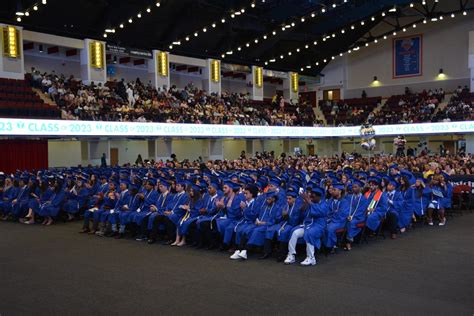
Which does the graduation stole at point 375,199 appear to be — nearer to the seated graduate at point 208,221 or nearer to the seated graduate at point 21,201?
the seated graduate at point 208,221

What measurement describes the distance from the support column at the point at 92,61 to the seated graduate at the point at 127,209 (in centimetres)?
1827

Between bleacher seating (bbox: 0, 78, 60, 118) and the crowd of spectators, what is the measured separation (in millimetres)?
892

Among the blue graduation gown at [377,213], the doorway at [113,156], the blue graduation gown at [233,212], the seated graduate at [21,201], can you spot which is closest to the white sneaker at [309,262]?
the blue graduation gown at [233,212]

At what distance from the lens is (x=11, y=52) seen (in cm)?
2427

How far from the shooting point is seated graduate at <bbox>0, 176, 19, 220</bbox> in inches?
575

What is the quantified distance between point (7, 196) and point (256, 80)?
88.5 ft

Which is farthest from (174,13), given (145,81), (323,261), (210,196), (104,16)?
(323,261)

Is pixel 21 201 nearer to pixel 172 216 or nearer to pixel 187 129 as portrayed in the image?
pixel 172 216

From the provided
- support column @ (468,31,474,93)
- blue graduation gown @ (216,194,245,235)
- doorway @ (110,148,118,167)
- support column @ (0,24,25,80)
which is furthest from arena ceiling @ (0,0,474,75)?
blue graduation gown @ (216,194,245,235)

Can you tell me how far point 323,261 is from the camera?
8.55 metres

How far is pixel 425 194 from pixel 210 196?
17.9ft

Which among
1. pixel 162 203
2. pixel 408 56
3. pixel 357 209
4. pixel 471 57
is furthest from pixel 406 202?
pixel 408 56

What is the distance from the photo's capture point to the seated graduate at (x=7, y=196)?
14.6 meters

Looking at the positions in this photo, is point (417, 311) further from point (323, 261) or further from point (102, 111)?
point (102, 111)
